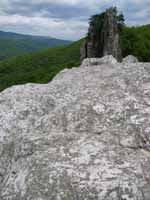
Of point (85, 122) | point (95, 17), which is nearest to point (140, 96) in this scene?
point (85, 122)

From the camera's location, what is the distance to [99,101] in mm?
9328

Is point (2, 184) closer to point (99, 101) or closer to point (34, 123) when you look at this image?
point (34, 123)

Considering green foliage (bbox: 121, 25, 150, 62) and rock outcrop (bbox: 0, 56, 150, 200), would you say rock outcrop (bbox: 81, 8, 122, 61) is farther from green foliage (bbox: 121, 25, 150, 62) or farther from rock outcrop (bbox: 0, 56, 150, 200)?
rock outcrop (bbox: 0, 56, 150, 200)

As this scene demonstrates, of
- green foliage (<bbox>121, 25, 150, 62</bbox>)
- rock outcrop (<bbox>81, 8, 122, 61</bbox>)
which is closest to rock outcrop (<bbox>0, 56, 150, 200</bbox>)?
rock outcrop (<bbox>81, 8, 122, 61</bbox>)

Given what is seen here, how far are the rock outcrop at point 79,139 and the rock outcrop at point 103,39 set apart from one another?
42520 millimetres

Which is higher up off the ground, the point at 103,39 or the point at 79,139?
the point at 79,139

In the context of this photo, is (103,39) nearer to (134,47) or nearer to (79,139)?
(134,47)

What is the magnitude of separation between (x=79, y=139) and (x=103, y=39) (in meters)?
49.8

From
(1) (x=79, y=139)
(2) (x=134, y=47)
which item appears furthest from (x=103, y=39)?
(1) (x=79, y=139)

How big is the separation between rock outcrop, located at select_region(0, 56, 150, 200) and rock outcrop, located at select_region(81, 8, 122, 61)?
4252 centimetres

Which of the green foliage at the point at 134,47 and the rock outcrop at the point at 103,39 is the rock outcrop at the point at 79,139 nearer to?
the rock outcrop at the point at 103,39

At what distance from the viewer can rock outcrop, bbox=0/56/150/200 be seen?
7.02 meters

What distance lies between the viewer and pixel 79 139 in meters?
8.32

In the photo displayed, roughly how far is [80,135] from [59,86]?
285 cm
